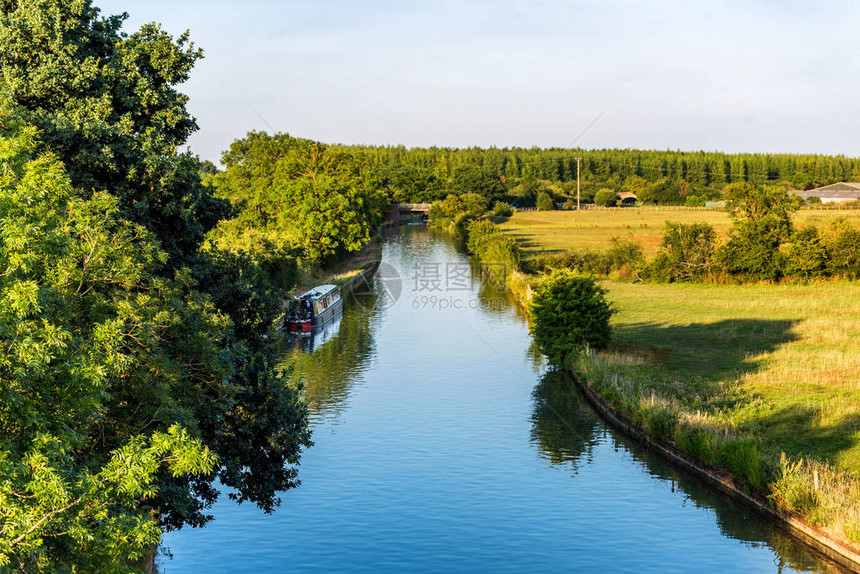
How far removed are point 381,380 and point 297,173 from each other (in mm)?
A: 56450

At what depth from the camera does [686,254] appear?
85188mm

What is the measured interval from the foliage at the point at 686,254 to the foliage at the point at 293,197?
31.4 metres

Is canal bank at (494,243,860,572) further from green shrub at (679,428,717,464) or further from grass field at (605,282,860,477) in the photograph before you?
grass field at (605,282,860,477)

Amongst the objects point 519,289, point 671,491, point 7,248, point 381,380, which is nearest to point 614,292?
point 519,289

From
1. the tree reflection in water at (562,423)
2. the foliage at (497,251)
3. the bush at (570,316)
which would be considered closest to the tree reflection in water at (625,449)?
the tree reflection in water at (562,423)

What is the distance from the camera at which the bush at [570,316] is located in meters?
49.2

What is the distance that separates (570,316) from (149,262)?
33607mm

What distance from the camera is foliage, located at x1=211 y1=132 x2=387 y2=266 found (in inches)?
3290

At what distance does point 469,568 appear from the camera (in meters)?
24.5

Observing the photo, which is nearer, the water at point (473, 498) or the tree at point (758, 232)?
the water at point (473, 498)


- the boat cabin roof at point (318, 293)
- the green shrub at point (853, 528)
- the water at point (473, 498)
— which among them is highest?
the boat cabin roof at point (318, 293)

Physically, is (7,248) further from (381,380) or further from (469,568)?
(381,380)

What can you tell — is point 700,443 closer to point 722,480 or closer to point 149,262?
point 722,480

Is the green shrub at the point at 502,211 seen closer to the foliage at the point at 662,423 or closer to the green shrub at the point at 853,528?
the foliage at the point at 662,423
